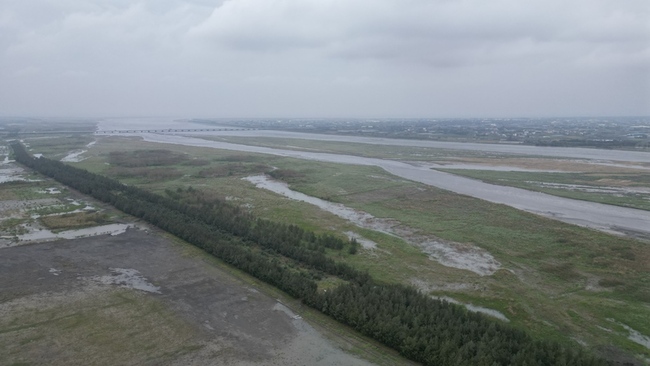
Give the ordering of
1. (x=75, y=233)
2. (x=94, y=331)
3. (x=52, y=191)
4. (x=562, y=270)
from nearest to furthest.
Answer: (x=94, y=331) → (x=562, y=270) → (x=75, y=233) → (x=52, y=191)

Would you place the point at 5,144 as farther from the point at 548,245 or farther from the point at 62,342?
the point at 548,245

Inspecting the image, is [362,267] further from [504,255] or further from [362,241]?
[504,255]

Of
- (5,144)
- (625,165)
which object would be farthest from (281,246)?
(5,144)

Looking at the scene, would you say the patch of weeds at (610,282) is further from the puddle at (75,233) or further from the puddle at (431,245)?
the puddle at (75,233)

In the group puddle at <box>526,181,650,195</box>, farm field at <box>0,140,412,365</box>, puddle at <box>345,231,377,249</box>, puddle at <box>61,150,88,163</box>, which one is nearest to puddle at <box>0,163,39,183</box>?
puddle at <box>61,150,88,163</box>

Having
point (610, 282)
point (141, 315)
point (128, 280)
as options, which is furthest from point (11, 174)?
point (610, 282)

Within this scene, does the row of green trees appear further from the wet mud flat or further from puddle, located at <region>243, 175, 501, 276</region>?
puddle, located at <region>243, 175, 501, 276</region>

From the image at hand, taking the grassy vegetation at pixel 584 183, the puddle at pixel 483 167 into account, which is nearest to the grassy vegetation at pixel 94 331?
the grassy vegetation at pixel 584 183
